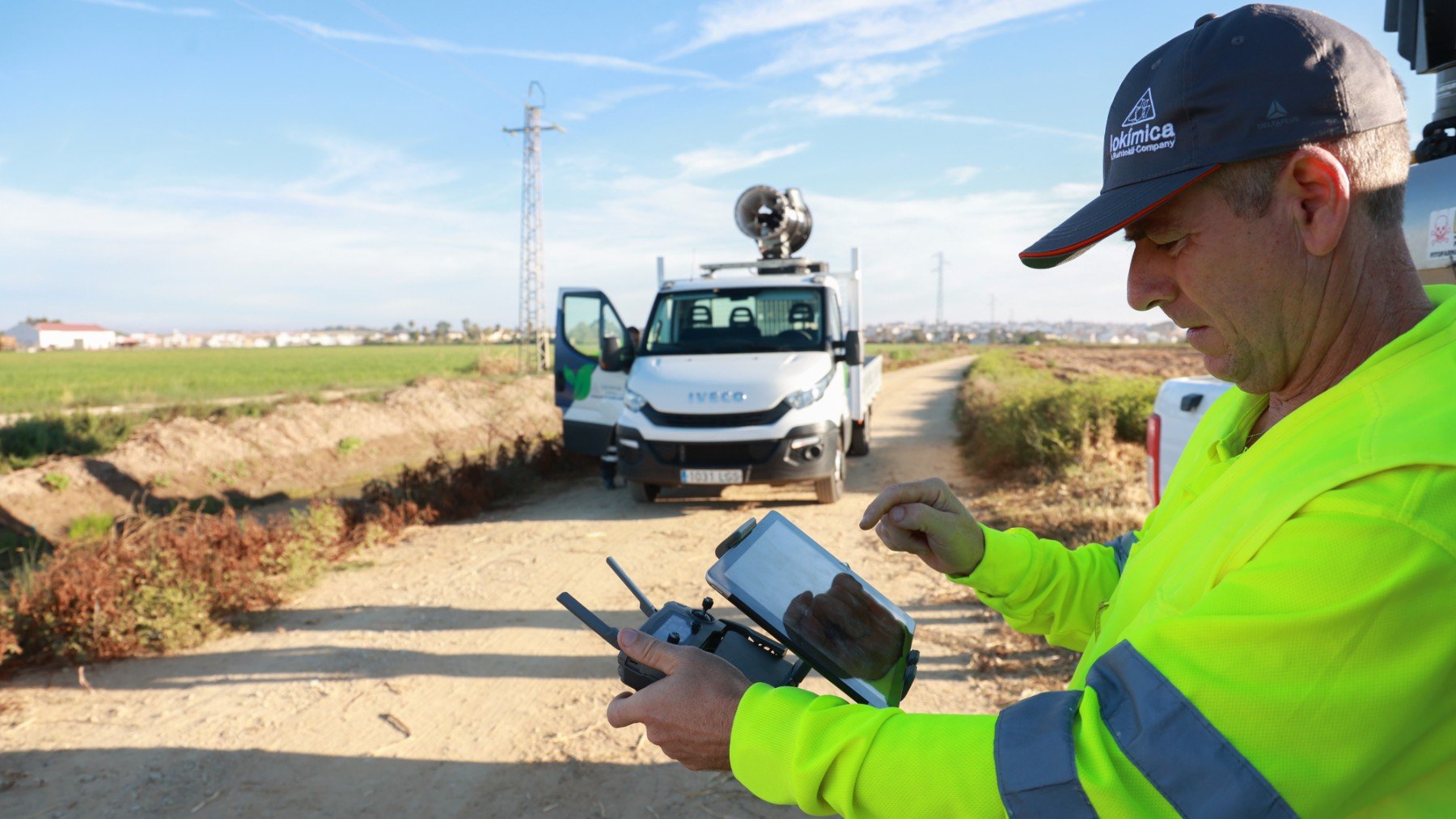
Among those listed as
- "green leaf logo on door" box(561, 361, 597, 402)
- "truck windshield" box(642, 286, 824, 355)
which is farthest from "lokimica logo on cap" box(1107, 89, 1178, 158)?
"green leaf logo on door" box(561, 361, 597, 402)

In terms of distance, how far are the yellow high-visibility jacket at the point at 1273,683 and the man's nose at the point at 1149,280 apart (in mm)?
275

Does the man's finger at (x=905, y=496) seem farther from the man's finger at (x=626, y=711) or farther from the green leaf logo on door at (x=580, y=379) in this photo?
the green leaf logo on door at (x=580, y=379)

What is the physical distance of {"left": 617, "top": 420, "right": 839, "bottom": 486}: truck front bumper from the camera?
27.6 feet

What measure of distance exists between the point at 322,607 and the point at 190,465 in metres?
10.2

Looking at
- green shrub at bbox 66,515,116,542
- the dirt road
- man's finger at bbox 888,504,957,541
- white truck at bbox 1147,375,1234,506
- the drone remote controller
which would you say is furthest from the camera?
green shrub at bbox 66,515,116,542

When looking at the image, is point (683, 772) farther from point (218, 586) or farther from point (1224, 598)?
point (218, 586)

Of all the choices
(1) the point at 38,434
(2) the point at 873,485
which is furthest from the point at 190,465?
(2) the point at 873,485

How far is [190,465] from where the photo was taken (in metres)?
14.3

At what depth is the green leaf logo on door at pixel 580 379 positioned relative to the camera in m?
10.2

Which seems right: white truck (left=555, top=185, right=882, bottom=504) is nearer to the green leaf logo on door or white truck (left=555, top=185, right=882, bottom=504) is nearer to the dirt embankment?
the green leaf logo on door

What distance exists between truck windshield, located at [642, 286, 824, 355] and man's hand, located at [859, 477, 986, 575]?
24.2 ft

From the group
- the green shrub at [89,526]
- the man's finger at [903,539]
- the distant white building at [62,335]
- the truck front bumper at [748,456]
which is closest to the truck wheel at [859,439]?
the truck front bumper at [748,456]

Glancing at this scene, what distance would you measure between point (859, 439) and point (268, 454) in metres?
10.5

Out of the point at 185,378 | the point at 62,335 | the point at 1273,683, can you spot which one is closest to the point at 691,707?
the point at 1273,683
